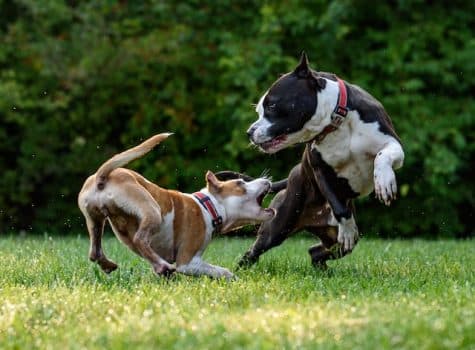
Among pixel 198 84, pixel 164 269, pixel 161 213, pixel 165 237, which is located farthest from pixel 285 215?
pixel 198 84

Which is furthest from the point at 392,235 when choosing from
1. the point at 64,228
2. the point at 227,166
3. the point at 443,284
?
the point at 443,284

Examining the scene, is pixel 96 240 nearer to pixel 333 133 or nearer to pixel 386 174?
pixel 333 133

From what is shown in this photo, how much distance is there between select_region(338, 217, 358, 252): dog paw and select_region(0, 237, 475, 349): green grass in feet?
0.74

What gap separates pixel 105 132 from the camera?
17391 mm

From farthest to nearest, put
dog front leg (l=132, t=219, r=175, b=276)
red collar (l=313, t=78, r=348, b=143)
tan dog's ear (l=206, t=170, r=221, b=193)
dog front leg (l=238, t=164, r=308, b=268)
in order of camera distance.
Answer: dog front leg (l=238, t=164, r=308, b=268) < tan dog's ear (l=206, t=170, r=221, b=193) < red collar (l=313, t=78, r=348, b=143) < dog front leg (l=132, t=219, r=175, b=276)

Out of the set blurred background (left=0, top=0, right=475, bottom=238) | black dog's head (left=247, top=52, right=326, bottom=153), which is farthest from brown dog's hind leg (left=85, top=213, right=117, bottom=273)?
blurred background (left=0, top=0, right=475, bottom=238)

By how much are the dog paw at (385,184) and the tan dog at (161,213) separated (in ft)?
3.47

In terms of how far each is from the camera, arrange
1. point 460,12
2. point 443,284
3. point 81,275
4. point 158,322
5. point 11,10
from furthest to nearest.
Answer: point 11,10 → point 460,12 → point 81,275 → point 443,284 → point 158,322

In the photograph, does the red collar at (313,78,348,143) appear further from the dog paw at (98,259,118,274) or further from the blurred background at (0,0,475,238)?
the blurred background at (0,0,475,238)

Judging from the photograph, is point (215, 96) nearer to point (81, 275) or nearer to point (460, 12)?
point (460, 12)

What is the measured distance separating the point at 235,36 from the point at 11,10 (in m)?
4.28

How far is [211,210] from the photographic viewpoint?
6957mm

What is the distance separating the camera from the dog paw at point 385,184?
6.46 meters

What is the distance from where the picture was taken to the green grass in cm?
407
